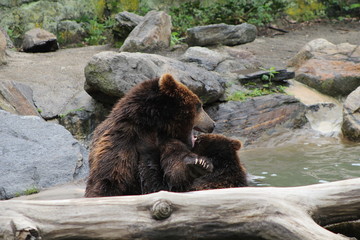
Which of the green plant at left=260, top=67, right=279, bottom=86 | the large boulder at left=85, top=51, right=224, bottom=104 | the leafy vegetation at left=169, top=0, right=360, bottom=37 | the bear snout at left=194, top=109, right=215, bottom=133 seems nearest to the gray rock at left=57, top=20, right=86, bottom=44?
the leafy vegetation at left=169, top=0, right=360, bottom=37

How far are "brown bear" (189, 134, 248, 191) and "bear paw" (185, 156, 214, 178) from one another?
0.08 metres

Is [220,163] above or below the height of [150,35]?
above

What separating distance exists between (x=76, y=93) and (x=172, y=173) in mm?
6340

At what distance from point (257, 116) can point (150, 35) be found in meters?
3.60

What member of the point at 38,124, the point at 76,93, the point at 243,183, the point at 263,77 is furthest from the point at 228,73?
the point at 243,183

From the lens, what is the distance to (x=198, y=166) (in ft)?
13.6

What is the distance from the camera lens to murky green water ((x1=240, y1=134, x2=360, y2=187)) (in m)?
6.98

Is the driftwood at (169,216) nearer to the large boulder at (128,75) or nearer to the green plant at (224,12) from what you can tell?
the large boulder at (128,75)

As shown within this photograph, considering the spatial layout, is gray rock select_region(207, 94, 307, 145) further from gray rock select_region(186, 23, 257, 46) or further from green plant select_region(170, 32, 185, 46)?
green plant select_region(170, 32, 185, 46)

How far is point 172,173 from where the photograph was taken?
408cm

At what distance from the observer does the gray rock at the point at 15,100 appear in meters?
8.91

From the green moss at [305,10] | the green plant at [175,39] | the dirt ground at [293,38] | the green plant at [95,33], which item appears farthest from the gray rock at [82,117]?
the green moss at [305,10]

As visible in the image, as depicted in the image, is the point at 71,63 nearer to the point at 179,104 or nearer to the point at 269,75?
the point at 269,75

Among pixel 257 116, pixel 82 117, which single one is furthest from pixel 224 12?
pixel 82 117
